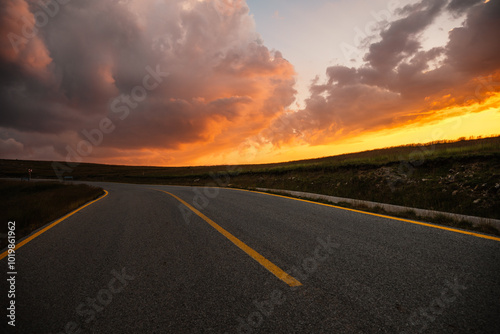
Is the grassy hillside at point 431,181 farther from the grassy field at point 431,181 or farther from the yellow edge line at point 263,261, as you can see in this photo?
the yellow edge line at point 263,261

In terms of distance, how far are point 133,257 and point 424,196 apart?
9.47 metres

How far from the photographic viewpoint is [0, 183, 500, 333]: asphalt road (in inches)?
72.1

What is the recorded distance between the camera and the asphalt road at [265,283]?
1.83 meters

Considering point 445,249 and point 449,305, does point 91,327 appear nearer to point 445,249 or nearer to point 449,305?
point 449,305

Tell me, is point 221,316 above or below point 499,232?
above

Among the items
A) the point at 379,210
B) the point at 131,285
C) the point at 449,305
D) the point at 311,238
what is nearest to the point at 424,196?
the point at 379,210

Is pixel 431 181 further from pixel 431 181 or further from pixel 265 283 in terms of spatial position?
pixel 265 283

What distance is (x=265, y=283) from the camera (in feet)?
7.90

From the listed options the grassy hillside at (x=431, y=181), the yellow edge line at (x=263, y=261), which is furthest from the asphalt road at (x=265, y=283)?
→ the grassy hillside at (x=431, y=181)

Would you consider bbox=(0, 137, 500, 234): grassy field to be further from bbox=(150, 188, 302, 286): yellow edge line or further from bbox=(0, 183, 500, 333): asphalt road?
bbox=(150, 188, 302, 286): yellow edge line

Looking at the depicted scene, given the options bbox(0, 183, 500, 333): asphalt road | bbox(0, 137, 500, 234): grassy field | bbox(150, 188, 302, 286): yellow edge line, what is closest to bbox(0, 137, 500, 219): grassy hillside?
bbox(0, 137, 500, 234): grassy field

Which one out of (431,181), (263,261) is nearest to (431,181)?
(431,181)

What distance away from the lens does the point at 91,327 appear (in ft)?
6.17

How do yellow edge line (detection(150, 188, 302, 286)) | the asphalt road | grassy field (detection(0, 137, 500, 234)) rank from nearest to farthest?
the asphalt road → yellow edge line (detection(150, 188, 302, 286)) → grassy field (detection(0, 137, 500, 234))
